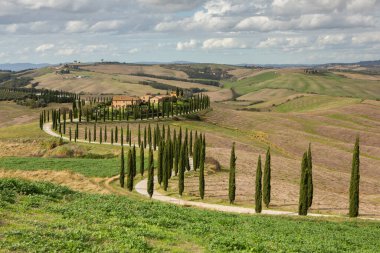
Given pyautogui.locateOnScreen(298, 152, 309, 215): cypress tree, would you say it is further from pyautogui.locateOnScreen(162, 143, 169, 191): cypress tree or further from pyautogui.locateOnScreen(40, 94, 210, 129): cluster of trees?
pyautogui.locateOnScreen(40, 94, 210, 129): cluster of trees

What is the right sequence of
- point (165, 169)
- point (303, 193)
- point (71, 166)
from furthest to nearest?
point (71, 166) → point (165, 169) → point (303, 193)

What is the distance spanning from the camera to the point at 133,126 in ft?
445

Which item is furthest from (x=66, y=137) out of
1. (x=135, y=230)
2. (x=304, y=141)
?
(x=135, y=230)

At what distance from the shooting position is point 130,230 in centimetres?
2594

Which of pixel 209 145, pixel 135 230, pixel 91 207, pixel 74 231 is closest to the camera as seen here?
pixel 74 231

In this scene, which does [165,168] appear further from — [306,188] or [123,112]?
[123,112]

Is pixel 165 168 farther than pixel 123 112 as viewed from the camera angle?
No

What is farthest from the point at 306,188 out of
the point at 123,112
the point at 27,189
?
the point at 123,112

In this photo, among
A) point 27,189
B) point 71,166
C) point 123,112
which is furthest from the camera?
point 123,112

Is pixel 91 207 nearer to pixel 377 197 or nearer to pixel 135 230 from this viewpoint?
pixel 135 230

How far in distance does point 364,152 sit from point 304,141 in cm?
1785

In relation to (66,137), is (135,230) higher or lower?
higher

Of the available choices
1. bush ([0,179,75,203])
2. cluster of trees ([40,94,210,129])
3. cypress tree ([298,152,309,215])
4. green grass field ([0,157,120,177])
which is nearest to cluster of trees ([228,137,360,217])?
cypress tree ([298,152,309,215])

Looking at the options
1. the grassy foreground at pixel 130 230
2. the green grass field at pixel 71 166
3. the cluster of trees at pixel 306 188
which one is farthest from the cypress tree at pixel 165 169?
the grassy foreground at pixel 130 230
